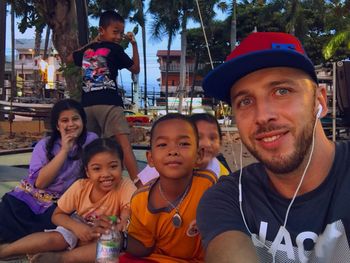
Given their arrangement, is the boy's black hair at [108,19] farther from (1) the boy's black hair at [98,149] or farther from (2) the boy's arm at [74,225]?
(2) the boy's arm at [74,225]

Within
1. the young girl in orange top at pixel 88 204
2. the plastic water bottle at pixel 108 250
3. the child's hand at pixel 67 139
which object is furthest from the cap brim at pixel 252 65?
the child's hand at pixel 67 139

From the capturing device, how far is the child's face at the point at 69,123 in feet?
11.5

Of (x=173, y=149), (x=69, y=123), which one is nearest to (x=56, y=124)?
(x=69, y=123)

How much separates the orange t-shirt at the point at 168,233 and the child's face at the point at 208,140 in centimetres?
69

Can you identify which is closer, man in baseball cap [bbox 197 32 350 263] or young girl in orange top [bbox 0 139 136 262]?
man in baseball cap [bbox 197 32 350 263]

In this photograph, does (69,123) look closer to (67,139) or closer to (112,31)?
(67,139)

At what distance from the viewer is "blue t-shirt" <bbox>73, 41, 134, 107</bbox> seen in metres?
4.36

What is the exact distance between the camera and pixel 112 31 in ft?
14.7

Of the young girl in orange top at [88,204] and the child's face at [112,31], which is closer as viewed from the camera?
the young girl in orange top at [88,204]

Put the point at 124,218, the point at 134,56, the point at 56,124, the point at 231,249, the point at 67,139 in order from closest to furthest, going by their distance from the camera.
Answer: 1. the point at 231,249
2. the point at 124,218
3. the point at 67,139
4. the point at 56,124
5. the point at 134,56

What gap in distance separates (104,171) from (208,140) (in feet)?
2.53

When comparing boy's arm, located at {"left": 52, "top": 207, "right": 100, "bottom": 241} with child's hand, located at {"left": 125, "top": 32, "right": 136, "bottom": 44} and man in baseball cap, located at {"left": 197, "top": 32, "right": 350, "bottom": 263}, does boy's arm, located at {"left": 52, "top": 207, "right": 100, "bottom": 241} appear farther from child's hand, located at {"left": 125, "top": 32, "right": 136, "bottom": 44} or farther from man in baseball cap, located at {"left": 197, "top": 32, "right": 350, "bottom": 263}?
child's hand, located at {"left": 125, "top": 32, "right": 136, "bottom": 44}

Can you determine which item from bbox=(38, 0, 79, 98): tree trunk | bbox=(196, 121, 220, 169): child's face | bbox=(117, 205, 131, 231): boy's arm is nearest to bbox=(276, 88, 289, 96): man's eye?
bbox=(117, 205, 131, 231): boy's arm

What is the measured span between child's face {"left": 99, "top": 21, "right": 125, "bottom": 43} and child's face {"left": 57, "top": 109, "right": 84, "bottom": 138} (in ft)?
4.00
